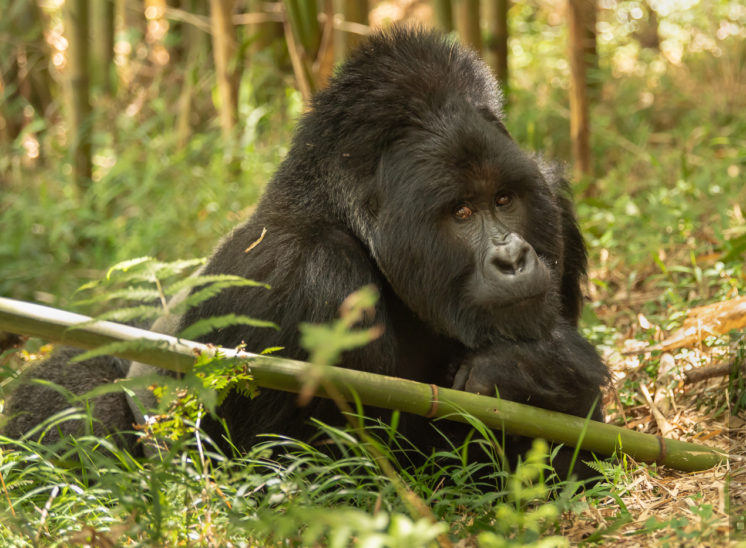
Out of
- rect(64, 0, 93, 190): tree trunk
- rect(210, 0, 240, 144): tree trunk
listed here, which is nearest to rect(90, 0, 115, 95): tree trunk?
rect(64, 0, 93, 190): tree trunk

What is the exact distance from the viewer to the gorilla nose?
299 centimetres

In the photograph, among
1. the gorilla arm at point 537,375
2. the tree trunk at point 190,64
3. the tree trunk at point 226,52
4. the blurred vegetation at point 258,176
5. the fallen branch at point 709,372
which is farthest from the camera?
the tree trunk at point 190,64

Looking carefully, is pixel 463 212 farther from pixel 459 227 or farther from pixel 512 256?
pixel 512 256

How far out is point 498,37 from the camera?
7492mm

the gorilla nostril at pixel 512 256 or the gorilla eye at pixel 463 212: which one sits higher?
the gorilla eye at pixel 463 212

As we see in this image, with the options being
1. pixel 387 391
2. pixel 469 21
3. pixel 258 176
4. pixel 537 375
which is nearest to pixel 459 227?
pixel 537 375

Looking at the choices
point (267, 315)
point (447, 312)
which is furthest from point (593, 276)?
point (267, 315)

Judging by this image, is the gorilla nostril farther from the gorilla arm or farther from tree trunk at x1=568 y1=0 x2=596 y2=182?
tree trunk at x1=568 y1=0 x2=596 y2=182

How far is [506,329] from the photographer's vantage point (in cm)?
307

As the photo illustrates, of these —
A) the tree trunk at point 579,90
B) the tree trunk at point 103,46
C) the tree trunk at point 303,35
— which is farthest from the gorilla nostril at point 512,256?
the tree trunk at point 103,46

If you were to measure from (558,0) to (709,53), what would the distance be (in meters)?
4.14

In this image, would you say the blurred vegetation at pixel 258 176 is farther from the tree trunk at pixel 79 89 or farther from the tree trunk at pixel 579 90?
the tree trunk at pixel 579 90

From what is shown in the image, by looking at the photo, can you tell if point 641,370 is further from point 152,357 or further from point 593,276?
point 152,357

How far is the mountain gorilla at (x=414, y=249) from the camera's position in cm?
303
